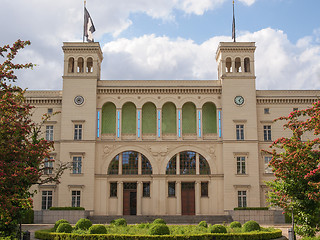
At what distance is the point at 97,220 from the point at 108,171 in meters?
6.32

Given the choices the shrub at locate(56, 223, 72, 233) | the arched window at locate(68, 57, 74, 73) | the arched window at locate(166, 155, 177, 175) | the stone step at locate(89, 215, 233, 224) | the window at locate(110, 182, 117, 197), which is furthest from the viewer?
the arched window at locate(68, 57, 74, 73)

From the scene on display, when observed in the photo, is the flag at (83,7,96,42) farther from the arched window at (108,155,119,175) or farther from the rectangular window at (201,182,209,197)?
the rectangular window at (201,182,209,197)

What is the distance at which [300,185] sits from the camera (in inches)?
938

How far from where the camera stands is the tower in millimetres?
48281

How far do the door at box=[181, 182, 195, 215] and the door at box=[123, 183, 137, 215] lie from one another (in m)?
5.66

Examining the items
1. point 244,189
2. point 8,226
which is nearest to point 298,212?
point 8,226

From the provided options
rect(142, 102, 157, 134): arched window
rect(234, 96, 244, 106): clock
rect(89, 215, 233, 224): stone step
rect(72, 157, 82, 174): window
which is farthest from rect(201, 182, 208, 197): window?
rect(72, 157, 82, 174): window

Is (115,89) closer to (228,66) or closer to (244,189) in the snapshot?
(228,66)

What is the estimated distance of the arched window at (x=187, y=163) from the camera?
163 ft

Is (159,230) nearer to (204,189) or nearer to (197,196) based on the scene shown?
(197,196)

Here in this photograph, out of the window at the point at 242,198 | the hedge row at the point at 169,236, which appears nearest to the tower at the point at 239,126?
the window at the point at 242,198

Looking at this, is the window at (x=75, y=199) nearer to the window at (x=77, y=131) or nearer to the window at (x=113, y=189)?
the window at (x=113, y=189)

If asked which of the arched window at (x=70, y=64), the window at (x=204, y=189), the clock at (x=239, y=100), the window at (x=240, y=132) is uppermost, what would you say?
the arched window at (x=70, y=64)

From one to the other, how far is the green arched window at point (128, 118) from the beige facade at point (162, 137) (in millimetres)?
123
